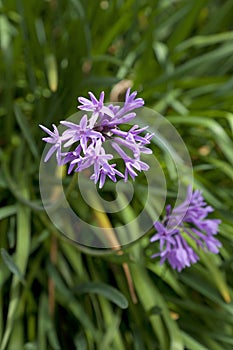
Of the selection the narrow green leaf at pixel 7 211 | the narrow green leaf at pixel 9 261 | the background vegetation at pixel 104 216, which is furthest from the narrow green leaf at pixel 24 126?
the narrow green leaf at pixel 9 261

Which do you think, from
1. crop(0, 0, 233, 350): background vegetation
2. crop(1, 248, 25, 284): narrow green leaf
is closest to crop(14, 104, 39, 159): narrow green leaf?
crop(0, 0, 233, 350): background vegetation

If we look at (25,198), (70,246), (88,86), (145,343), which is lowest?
(145,343)

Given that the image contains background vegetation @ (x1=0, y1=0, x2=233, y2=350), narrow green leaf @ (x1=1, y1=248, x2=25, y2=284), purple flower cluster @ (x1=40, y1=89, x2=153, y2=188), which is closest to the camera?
purple flower cluster @ (x1=40, y1=89, x2=153, y2=188)

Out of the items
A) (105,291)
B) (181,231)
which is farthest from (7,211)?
(181,231)

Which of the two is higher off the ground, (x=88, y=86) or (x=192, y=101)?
(x=88, y=86)

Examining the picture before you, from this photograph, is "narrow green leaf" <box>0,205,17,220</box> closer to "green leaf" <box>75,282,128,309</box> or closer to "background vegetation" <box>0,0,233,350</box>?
"background vegetation" <box>0,0,233,350</box>

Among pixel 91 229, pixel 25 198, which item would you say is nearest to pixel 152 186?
pixel 91 229

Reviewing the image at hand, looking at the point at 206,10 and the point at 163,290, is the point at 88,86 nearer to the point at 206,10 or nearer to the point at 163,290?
the point at 163,290

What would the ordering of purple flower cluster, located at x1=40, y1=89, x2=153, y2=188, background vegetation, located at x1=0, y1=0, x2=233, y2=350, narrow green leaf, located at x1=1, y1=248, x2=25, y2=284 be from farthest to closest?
background vegetation, located at x1=0, y1=0, x2=233, y2=350
narrow green leaf, located at x1=1, y1=248, x2=25, y2=284
purple flower cluster, located at x1=40, y1=89, x2=153, y2=188

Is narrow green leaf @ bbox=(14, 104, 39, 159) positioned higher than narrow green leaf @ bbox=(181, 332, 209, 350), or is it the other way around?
narrow green leaf @ bbox=(14, 104, 39, 159)
